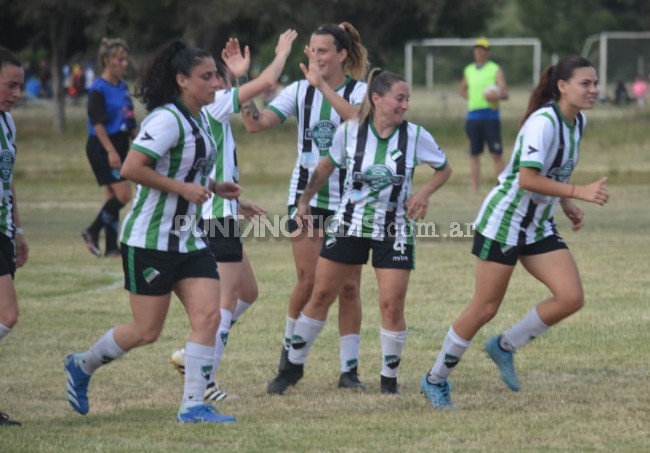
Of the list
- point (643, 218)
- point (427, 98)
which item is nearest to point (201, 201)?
point (643, 218)

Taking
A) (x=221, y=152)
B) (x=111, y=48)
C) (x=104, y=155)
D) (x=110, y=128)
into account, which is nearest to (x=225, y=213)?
(x=221, y=152)

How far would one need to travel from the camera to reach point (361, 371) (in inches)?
322

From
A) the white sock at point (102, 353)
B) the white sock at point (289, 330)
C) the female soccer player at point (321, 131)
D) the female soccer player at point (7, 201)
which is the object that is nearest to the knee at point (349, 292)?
the female soccer player at point (321, 131)

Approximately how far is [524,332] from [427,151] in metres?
1.15

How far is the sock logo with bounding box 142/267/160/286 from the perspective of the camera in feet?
21.1

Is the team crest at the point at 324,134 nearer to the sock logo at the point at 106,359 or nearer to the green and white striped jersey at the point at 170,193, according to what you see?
the green and white striped jersey at the point at 170,193

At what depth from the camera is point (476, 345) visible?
900 cm

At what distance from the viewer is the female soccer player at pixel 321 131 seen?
7.69 meters

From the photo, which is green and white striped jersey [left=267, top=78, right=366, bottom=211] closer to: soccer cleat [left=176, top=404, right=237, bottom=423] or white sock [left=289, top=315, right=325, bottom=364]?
white sock [left=289, top=315, right=325, bottom=364]

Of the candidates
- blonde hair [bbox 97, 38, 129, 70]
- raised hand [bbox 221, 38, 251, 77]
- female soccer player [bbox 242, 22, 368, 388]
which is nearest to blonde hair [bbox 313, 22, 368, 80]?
female soccer player [bbox 242, 22, 368, 388]

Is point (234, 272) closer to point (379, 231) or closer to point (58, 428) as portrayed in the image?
point (379, 231)

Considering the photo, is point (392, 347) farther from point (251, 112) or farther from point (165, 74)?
point (165, 74)

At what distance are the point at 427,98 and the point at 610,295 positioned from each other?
29304 mm

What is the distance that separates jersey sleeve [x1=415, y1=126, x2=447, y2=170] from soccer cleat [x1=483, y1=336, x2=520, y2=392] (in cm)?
108
